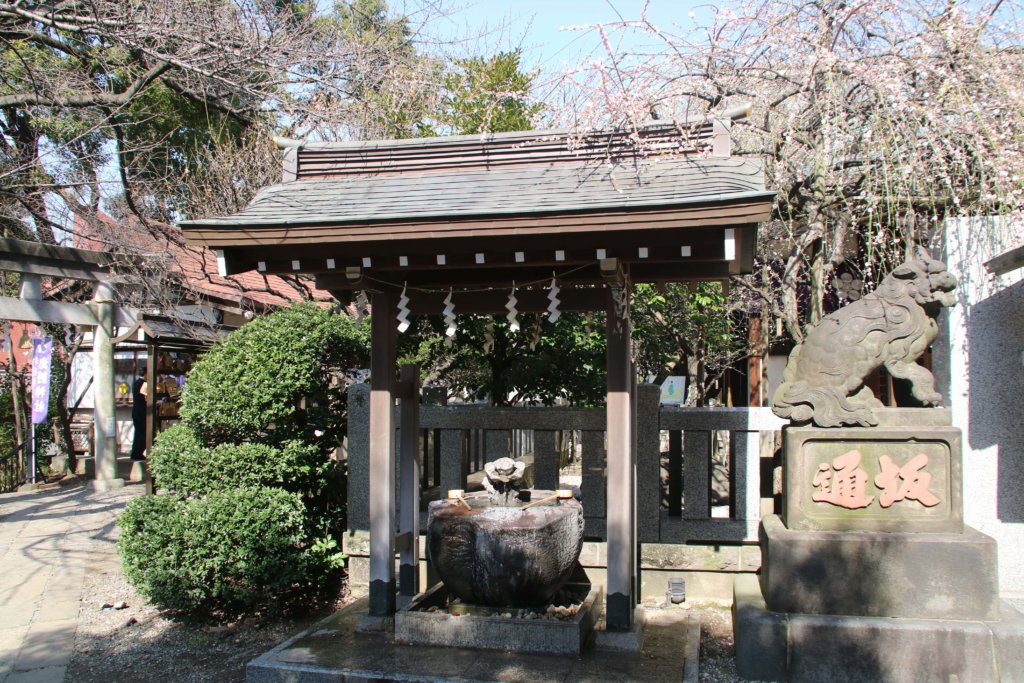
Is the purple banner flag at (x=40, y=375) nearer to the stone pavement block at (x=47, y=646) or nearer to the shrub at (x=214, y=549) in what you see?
the stone pavement block at (x=47, y=646)

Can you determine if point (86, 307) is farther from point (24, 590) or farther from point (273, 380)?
point (273, 380)

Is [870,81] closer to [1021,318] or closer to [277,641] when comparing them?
[1021,318]

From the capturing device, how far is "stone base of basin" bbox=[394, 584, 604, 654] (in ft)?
17.9

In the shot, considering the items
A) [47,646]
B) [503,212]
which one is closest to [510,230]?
[503,212]

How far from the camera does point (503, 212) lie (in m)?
5.32

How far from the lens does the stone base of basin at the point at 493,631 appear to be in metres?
5.46

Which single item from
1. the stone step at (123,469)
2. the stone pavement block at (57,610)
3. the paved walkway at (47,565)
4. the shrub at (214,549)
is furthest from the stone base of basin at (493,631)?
the stone step at (123,469)

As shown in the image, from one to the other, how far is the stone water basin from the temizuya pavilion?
0.41m

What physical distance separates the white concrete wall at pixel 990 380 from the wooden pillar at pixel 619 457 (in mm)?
3283

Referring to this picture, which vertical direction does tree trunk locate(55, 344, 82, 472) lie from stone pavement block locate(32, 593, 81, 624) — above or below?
above

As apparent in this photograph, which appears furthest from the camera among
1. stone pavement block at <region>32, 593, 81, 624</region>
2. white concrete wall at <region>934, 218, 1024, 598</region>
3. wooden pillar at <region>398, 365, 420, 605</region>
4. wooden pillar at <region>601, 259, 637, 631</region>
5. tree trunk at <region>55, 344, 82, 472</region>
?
tree trunk at <region>55, 344, 82, 472</region>

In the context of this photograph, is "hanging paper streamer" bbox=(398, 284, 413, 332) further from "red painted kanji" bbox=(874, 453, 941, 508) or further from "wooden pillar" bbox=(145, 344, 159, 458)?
"wooden pillar" bbox=(145, 344, 159, 458)

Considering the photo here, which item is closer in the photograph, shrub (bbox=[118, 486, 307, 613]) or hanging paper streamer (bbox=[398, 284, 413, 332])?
hanging paper streamer (bbox=[398, 284, 413, 332])

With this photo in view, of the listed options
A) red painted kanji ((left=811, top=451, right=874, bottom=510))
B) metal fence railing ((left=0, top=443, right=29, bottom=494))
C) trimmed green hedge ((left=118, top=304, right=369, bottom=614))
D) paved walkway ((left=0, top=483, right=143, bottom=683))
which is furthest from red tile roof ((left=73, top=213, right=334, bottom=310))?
red painted kanji ((left=811, top=451, right=874, bottom=510))
